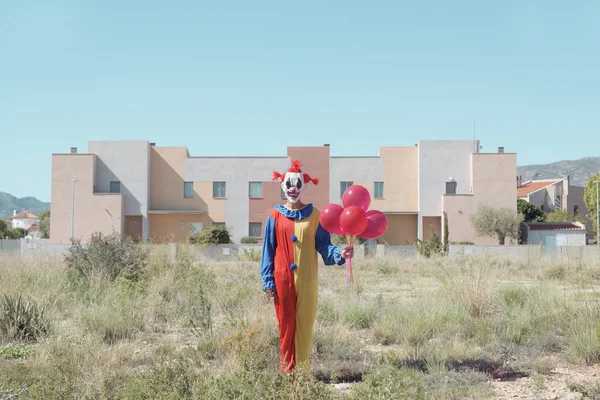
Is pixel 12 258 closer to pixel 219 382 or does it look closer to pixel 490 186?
pixel 219 382

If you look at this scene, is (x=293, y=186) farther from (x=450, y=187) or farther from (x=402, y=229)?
(x=402, y=229)

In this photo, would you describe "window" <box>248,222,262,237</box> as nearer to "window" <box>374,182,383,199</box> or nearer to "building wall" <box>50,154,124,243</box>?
→ "window" <box>374,182,383,199</box>

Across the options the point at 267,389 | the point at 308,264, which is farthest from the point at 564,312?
the point at 267,389

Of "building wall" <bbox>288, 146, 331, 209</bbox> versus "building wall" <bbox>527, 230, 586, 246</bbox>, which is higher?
"building wall" <bbox>288, 146, 331, 209</bbox>

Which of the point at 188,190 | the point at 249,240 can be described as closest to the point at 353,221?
the point at 249,240

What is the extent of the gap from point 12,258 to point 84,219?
36.5 m

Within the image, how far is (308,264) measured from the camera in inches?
266

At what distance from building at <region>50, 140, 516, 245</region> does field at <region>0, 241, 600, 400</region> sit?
3747 cm

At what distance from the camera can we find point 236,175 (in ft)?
171

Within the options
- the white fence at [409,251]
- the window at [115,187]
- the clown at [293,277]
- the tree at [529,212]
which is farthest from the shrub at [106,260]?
the tree at [529,212]

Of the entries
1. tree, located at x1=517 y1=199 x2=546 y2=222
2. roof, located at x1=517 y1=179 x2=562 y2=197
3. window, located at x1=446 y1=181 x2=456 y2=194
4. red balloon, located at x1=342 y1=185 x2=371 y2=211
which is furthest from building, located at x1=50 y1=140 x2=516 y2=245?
red balloon, located at x1=342 y1=185 x2=371 y2=211

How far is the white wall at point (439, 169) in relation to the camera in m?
50.8

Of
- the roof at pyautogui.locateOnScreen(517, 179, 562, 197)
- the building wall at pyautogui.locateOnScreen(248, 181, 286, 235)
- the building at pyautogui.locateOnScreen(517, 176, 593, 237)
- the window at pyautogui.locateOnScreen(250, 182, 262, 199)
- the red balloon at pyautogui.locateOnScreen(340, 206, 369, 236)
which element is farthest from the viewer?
the roof at pyautogui.locateOnScreen(517, 179, 562, 197)

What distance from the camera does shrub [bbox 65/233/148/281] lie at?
13570mm
